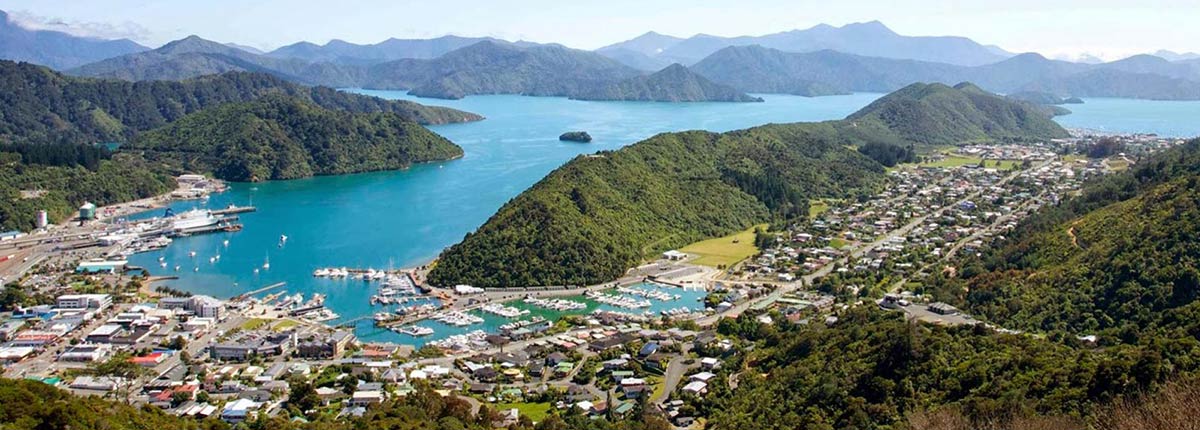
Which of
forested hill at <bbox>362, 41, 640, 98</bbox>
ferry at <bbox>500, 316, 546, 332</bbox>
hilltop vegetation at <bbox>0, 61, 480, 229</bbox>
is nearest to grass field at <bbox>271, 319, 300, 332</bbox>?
ferry at <bbox>500, 316, 546, 332</bbox>

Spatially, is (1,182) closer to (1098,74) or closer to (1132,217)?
(1132,217)

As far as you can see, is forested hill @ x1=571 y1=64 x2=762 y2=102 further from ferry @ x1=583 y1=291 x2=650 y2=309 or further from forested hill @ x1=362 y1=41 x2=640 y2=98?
ferry @ x1=583 y1=291 x2=650 y2=309

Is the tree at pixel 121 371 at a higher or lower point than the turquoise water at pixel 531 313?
higher

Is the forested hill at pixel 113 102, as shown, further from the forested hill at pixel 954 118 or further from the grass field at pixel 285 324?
the grass field at pixel 285 324

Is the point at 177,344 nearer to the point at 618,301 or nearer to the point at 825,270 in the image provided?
the point at 618,301

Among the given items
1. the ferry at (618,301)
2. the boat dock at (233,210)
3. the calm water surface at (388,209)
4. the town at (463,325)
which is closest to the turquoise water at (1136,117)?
the calm water surface at (388,209)

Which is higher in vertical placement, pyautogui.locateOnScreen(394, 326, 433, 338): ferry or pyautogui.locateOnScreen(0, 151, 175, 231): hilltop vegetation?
pyautogui.locateOnScreen(0, 151, 175, 231): hilltop vegetation
